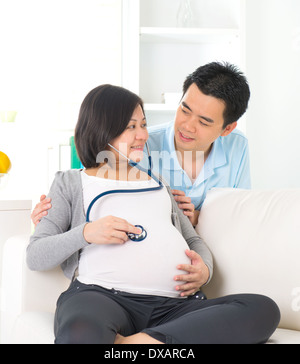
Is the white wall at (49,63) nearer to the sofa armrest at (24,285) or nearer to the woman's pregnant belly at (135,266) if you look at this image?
the sofa armrest at (24,285)

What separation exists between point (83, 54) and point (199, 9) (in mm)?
707

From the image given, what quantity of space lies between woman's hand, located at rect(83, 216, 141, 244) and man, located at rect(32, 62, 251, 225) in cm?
60

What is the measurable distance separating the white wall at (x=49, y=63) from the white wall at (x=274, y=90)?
0.77 metres

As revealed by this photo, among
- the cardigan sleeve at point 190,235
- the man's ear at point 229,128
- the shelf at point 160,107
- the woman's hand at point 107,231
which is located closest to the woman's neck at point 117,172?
the cardigan sleeve at point 190,235

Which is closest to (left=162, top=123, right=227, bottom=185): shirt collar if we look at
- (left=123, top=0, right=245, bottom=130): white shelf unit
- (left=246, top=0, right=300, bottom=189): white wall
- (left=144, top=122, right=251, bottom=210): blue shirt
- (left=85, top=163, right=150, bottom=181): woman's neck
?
(left=144, top=122, right=251, bottom=210): blue shirt

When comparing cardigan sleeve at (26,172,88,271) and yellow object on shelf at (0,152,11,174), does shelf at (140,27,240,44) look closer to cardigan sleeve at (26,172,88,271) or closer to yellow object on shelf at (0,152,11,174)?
yellow object on shelf at (0,152,11,174)

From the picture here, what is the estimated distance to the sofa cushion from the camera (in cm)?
122

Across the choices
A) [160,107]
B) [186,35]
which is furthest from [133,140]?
[186,35]

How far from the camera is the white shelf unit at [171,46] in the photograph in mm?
2762

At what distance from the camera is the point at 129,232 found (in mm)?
1173

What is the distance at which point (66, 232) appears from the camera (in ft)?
3.85

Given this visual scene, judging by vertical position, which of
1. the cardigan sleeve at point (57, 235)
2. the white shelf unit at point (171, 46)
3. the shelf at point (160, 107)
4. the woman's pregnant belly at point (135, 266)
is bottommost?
the woman's pregnant belly at point (135, 266)
